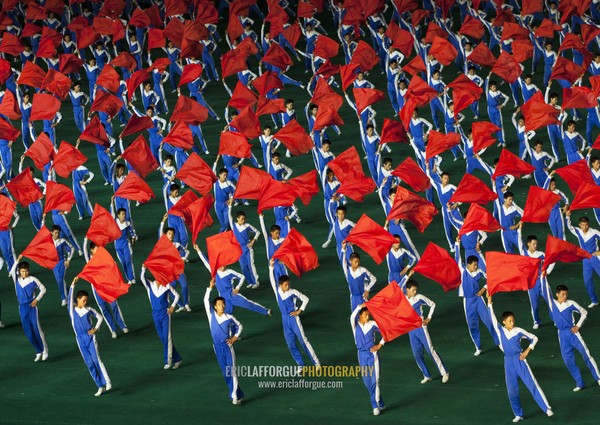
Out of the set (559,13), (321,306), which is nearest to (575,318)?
(321,306)

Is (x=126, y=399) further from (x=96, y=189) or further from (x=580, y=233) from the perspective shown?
(x=96, y=189)

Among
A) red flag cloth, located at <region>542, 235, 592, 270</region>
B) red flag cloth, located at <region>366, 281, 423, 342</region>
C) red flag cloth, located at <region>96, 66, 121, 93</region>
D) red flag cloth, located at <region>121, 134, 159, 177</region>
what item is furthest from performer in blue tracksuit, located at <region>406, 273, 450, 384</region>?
red flag cloth, located at <region>96, 66, 121, 93</region>

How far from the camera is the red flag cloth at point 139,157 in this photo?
70.7 feet

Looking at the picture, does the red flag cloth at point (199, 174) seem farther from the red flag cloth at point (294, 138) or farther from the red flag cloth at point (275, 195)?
the red flag cloth at point (294, 138)

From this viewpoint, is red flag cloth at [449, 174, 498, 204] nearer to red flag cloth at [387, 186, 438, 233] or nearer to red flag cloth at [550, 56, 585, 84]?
red flag cloth at [387, 186, 438, 233]

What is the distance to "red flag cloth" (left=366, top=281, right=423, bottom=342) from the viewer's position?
49.0ft

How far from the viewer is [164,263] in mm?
16766

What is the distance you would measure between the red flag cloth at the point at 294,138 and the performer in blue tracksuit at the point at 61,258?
15.6ft

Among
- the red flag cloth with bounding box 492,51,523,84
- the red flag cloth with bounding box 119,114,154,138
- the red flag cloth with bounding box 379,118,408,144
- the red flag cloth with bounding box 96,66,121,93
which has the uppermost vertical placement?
the red flag cloth with bounding box 492,51,523,84

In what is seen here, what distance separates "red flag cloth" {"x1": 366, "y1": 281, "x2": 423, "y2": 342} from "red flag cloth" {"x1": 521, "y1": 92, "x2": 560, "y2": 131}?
8036 millimetres

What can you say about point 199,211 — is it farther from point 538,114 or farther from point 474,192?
point 538,114

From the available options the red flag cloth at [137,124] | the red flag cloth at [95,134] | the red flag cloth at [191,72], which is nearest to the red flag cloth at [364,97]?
the red flag cloth at [191,72]

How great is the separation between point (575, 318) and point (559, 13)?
15.1m

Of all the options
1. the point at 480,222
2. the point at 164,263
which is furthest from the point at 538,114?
the point at 164,263
